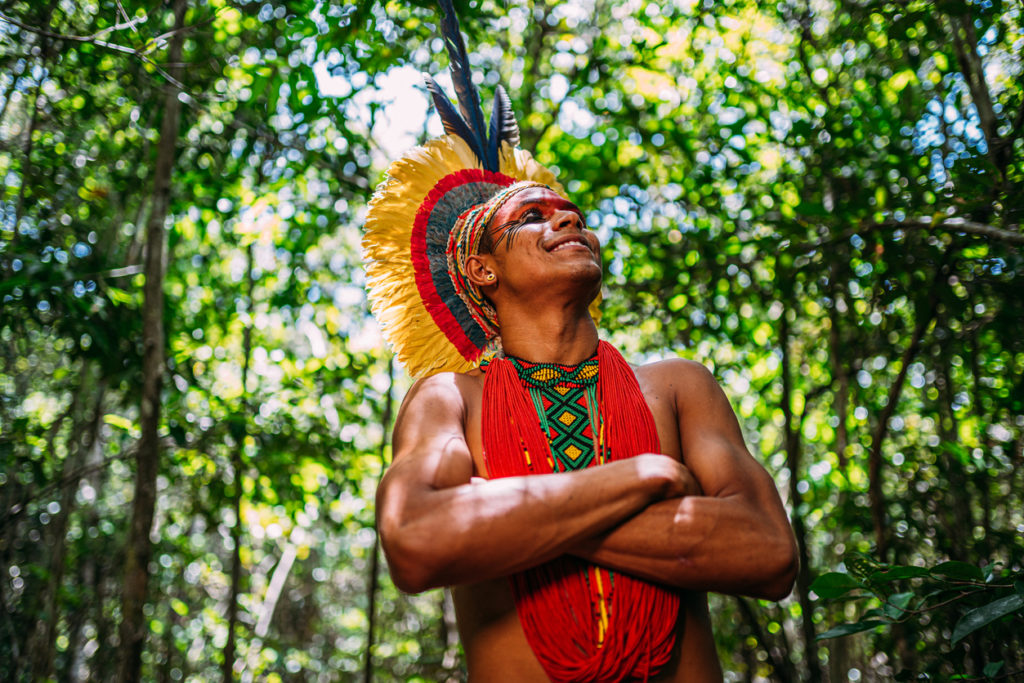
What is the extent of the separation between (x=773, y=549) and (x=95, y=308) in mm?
4123

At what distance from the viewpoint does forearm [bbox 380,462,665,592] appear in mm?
1626

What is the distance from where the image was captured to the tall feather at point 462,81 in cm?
277

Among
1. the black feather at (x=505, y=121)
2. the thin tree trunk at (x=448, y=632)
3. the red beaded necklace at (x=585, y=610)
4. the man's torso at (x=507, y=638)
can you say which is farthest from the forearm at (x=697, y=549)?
the thin tree trunk at (x=448, y=632)

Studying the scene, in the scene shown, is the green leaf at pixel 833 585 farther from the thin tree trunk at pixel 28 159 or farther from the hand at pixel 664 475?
the thin tree trunk at pixel 28 159

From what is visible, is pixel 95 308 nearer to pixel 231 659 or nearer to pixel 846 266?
pixel 231 659

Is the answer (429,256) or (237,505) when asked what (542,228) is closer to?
(429,256)

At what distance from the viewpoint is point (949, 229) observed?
290 cm

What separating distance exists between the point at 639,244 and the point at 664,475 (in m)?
3.46

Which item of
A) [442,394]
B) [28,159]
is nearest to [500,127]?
[442,394]

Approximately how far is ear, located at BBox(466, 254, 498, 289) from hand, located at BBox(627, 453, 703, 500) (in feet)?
2.88

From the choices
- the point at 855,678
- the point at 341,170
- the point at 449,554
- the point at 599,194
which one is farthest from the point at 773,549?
the point at 855,678

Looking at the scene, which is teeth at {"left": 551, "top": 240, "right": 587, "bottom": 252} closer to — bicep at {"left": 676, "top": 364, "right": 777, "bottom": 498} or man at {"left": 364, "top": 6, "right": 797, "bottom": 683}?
man at {"left": 364, "top": 6, "right": 797, "bottom": 683}

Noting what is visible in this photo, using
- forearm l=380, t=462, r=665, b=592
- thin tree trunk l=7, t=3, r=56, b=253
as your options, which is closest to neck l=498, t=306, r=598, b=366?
forearm l=380, t=462, r=665, b=592

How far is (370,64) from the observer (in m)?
4.53
